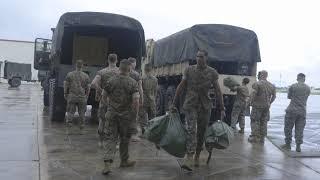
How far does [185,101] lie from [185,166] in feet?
3.43

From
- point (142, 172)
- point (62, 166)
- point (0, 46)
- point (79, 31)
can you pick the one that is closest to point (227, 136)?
point (142, 172)

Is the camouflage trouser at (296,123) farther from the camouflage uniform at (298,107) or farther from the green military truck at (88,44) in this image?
the green military truck at (88,44)

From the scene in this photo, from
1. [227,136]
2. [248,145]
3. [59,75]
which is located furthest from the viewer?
[59,75]

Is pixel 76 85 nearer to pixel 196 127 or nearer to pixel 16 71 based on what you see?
pixel 196 127

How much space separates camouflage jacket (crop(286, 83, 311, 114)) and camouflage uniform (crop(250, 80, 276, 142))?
2.80 ft

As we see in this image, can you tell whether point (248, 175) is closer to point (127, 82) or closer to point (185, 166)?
point (185, 166)

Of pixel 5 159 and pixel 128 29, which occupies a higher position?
pixel 128 29

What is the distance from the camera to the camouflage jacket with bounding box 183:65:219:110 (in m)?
8.26

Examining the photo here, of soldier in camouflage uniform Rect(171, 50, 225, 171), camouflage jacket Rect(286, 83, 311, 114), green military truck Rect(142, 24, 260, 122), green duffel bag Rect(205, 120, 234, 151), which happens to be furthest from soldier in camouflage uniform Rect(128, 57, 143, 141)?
green military truck Rect(142, 24, 260, 122)

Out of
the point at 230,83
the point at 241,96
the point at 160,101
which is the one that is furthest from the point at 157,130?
the point at 160,101

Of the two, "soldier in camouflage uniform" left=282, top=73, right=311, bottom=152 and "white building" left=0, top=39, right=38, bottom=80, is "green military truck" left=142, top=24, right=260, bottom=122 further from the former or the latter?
"white building" left=0, top=39, right=38, bottom=80

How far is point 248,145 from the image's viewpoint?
37.7 ft

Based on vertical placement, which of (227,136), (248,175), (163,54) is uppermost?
(163,54)

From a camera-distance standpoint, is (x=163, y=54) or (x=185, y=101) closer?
(x=185, y=101)
